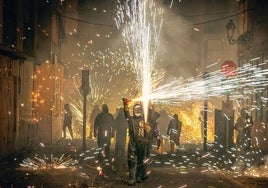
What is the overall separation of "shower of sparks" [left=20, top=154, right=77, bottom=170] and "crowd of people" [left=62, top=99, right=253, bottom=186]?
1156 millimetres

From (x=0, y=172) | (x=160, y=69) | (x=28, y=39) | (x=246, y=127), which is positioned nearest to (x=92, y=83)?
(x=160, y=69)

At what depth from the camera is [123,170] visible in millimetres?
11898

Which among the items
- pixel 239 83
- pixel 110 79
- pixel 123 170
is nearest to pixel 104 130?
pixel 123 170

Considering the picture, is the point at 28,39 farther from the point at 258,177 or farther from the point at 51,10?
the point at 258,177

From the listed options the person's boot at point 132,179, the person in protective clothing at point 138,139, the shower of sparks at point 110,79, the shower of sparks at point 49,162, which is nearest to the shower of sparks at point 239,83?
the shower of sparks at point 49,162

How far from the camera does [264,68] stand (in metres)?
18.5

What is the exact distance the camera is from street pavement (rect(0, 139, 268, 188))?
9.84m

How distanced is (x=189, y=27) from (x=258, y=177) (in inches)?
1149

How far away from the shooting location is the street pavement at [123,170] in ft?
32.3

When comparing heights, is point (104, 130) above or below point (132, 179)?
above

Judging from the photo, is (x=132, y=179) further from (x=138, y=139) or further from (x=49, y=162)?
(x=49, y=162)

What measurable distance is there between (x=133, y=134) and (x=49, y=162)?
407 centimetres

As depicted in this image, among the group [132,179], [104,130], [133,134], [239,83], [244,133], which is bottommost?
[132,179]

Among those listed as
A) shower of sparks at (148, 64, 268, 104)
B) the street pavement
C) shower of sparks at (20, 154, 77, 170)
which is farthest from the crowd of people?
shower of sparks at (148, 64, 268, 104)
